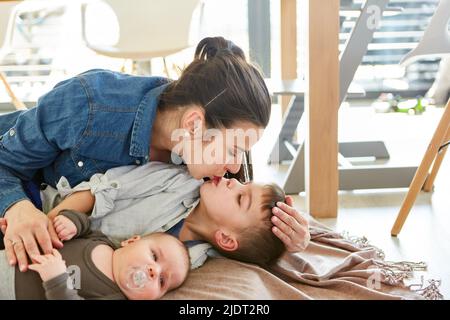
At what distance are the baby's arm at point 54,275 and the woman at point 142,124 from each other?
0.16m

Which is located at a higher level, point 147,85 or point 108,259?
point 147,85

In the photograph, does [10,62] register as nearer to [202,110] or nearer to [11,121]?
[11,121]

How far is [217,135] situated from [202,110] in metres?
0.05

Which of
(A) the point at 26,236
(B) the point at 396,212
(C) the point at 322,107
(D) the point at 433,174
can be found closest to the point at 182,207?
(A) the point at 26,236

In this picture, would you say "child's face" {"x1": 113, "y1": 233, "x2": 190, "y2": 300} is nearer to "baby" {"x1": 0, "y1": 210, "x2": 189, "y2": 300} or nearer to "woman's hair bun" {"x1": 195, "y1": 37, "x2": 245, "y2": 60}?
"baby" {"x1": 0, "y1": 210, "x2": 189, "y2": 300}

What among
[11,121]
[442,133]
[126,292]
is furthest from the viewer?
[442,133]

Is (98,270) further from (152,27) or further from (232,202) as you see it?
(152,27)

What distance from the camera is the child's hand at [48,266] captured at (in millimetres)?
844

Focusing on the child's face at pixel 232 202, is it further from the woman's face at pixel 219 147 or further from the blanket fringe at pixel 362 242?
the blanket fringe at pixel 362 242

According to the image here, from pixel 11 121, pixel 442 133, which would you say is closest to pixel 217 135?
pixel 11 121

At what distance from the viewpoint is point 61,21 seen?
3.08 metres

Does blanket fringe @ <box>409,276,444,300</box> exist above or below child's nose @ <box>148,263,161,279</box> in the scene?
below

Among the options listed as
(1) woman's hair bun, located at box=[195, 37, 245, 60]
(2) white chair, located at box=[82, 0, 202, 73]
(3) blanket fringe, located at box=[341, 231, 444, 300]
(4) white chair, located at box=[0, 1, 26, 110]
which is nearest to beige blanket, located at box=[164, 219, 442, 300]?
(3) blanket fringe, located at box=[341, 231, 444, 300]

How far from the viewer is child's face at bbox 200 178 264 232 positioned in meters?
1.01
